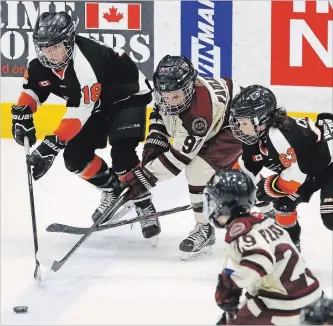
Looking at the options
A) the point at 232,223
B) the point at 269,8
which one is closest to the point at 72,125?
the point at 232,223

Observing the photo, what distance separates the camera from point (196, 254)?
4.70 metres

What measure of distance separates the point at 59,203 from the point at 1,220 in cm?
37

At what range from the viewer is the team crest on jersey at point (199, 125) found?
4.48 m

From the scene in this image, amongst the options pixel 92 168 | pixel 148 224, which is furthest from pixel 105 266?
pixel 92 168

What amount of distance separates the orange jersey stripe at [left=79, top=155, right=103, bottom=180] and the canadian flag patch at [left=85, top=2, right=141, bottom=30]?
1.52m

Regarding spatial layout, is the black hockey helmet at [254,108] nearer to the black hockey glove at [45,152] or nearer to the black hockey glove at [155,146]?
the black hockey glove at [155,146]

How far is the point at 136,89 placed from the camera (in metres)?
4.96

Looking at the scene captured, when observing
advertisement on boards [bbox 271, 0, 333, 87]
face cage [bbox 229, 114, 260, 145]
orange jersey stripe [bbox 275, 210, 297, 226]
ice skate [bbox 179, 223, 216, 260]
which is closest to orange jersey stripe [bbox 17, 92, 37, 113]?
ice skate [bbox 179, 223, 216, 260]

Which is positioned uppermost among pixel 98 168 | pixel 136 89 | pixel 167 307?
pixel 136 89

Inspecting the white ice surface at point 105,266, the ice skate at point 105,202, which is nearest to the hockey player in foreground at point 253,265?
the white ice surface at point 105,266

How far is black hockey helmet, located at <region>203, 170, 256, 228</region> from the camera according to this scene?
10.4 ft

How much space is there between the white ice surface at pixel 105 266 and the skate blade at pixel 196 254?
0.03 metres

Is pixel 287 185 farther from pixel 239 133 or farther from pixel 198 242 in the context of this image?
pixel 198 242

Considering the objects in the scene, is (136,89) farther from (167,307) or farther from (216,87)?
(167,307)
